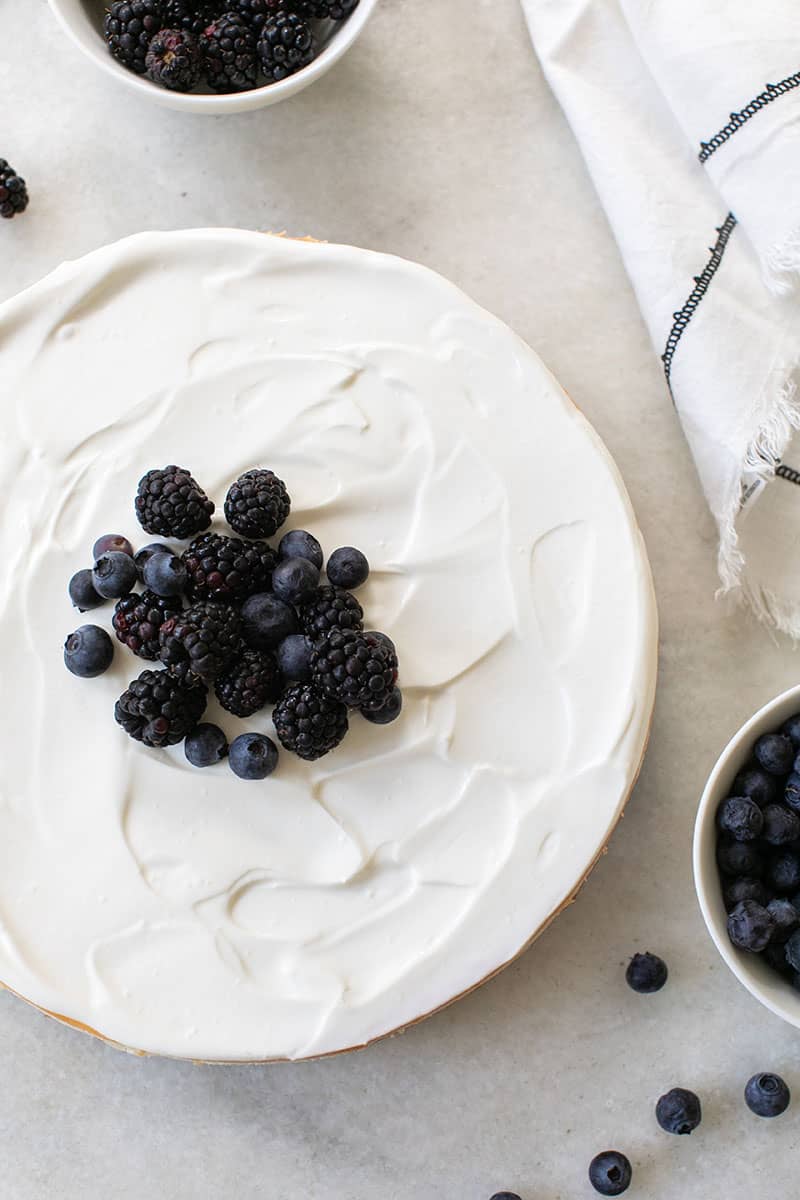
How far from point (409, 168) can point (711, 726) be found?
3.89 feet

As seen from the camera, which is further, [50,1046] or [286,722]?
[50,1046]

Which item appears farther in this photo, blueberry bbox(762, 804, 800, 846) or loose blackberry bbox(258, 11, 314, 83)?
loose blackberry bbox(258, 11, 314, 83)

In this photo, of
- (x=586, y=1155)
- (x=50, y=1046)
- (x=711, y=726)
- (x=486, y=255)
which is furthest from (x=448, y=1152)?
(x=486, y=255)

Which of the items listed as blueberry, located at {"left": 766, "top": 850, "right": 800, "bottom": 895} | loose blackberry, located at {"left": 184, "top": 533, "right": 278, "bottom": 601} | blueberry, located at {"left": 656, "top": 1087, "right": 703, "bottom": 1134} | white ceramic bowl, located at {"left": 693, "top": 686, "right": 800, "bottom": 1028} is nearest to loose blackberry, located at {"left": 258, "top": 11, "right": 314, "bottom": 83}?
loose blackberry, located at {"left": 184, "top": 533, "right": 278, "bottom": 601}

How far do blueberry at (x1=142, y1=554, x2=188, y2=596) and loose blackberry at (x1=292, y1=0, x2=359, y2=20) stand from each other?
0.98 m

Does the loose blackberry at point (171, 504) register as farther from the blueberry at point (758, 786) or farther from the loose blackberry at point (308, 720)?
the blueberry at point (758, 786)

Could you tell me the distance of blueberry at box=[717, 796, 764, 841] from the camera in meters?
1.73

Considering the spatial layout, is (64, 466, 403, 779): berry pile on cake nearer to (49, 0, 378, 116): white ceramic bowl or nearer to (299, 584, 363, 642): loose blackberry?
(299, 584, 363, 642): loose blackberry

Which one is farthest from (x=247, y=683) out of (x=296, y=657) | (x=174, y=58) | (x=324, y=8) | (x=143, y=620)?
(x=324, y=8)

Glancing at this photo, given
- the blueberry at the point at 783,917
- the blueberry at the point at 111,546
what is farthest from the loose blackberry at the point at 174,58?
the blueberry at the point at 783,917

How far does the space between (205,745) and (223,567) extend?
0.26m

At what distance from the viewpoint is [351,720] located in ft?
5.66

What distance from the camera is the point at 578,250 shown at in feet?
7.01

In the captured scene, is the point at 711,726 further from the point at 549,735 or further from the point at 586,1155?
the point at 586,1155
